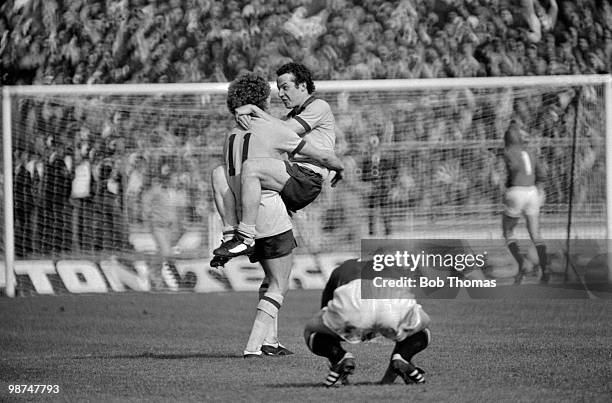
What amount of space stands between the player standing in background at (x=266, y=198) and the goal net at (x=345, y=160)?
7.45m

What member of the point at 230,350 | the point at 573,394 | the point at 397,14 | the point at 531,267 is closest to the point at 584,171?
the point at 531,267

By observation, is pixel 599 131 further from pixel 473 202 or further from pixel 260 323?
pixel 260 323

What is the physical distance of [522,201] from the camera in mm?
16578

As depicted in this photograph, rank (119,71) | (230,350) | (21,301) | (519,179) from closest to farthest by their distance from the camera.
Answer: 1. (230,350)
2. (21,301)
3. (519,179)
4. (119,71)

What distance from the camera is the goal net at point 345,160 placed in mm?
17141

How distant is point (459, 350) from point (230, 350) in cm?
185

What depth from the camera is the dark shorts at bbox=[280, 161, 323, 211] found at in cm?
955

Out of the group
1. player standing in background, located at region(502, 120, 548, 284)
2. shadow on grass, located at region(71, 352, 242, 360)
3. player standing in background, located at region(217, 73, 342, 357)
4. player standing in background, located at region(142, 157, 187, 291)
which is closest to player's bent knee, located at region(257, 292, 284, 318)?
player standing in background, located at region(217, 73, 342, 357)

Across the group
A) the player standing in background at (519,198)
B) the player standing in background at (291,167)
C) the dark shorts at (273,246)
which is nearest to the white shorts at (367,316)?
the player standing in background at (291,167)

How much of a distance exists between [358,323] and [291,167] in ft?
9.61

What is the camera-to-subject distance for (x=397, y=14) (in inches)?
839

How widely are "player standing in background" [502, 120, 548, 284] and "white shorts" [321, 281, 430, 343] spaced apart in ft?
31.7

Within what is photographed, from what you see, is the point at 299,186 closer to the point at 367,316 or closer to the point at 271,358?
the point at 271,358

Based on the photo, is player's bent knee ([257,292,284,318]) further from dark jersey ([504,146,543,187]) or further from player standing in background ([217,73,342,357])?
dark jersey ([504,146,543,187])
